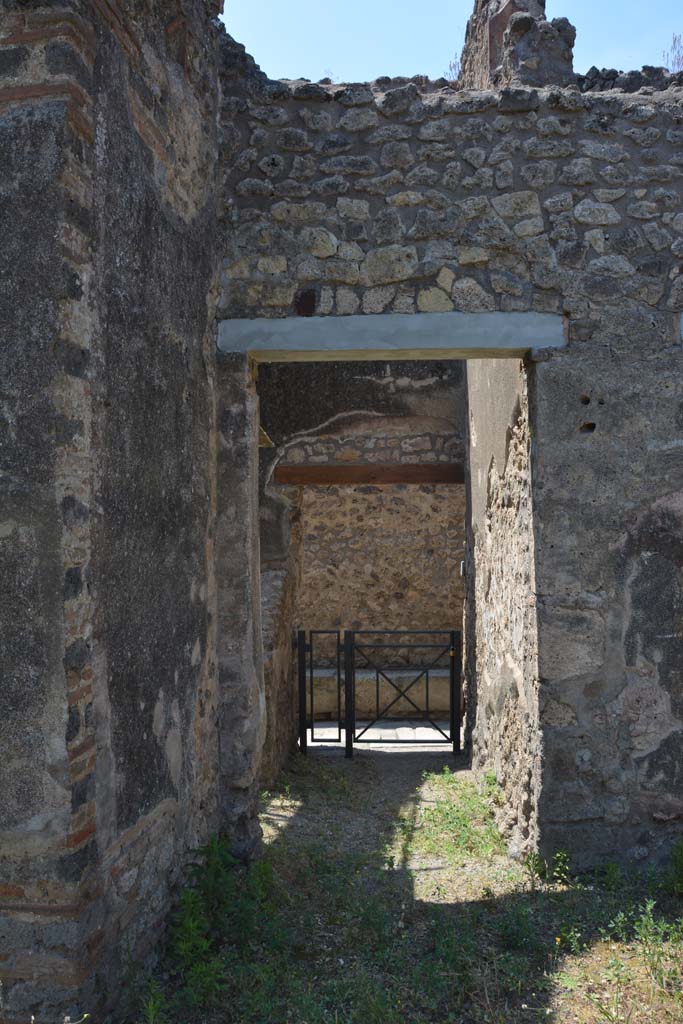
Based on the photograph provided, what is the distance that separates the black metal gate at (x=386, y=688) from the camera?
835 cm

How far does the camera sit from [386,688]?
390 inches

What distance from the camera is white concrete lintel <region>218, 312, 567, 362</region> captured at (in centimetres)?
366

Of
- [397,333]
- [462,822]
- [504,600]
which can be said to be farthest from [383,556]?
[397,333]

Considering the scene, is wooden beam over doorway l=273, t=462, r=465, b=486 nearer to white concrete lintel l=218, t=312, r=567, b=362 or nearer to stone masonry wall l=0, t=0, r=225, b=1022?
white concrete lintel l=218, t=312, r=567, b=362

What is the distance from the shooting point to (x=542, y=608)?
3686 mm

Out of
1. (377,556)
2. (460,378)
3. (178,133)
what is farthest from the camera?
(377,556)

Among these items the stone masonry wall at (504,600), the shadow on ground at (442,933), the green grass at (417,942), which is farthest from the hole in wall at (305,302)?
the shadow on ground at (442,933)

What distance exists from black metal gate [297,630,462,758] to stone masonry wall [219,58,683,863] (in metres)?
3.70

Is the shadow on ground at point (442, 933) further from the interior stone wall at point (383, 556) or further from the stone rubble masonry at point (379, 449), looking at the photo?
the interior stone wall at point (383, 556)

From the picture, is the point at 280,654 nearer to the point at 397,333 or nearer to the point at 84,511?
the point at 397,333

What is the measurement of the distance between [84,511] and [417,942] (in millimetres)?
2150

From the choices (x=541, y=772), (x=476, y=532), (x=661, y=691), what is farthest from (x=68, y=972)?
(x=476, y=532)

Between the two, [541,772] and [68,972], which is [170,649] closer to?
[68,972]

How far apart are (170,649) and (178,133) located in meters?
2.04
